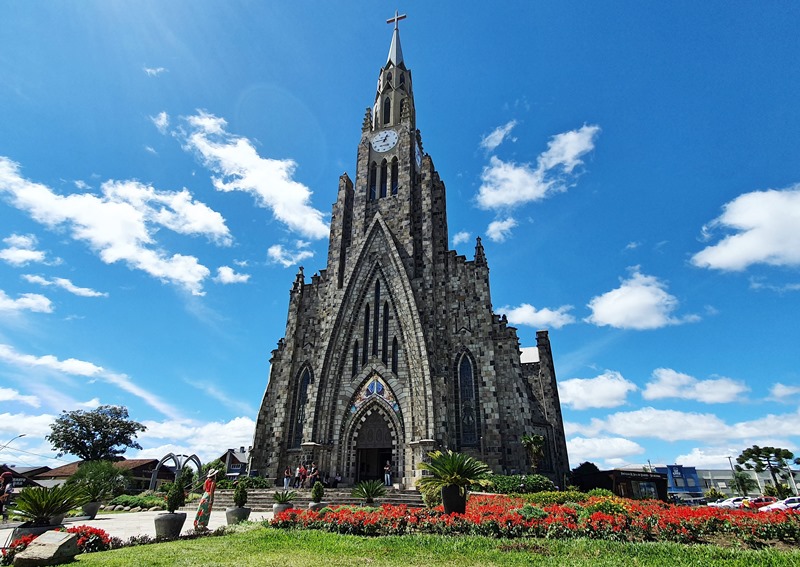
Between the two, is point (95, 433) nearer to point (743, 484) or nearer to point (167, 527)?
point (167, 527)

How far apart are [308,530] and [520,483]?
12.8 meters

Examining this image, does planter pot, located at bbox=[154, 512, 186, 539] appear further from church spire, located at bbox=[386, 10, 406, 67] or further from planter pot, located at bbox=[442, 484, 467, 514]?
church spire, located at bbox=[386, 10, 406, 67]

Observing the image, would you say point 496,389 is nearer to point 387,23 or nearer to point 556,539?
point 556,539

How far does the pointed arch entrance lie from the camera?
2783cm

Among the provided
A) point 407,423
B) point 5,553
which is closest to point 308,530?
point 5,553

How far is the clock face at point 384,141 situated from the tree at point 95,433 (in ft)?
159

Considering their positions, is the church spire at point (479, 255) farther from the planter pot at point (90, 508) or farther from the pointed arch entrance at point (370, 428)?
the planter pot at point (90, 508)

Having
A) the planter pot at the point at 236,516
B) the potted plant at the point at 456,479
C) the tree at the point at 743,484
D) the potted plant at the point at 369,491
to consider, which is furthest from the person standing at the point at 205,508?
the tree at the point at 743,484

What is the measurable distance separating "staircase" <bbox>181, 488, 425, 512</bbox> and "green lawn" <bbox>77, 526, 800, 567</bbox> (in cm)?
1092

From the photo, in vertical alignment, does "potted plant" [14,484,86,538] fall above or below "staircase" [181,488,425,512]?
above

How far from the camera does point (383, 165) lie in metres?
37.8

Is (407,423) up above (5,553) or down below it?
above

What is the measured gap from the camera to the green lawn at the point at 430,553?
27.1 feet

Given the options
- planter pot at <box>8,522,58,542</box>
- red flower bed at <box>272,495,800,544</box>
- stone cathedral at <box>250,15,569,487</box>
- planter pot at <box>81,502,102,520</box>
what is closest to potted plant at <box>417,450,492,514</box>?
red flower bed at <box>272,495,800,544</box>
